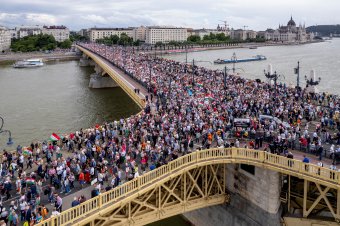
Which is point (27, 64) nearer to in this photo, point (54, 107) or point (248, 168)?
point (54, 107)

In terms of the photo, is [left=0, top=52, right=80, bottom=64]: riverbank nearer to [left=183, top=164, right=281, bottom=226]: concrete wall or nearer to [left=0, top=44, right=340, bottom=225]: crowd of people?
[left=0, top=44, right=340, bottom=225]: crowd of people

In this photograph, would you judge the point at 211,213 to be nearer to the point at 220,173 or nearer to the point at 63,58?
the point at 220,173

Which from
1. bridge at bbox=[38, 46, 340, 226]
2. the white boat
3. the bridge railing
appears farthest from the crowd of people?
the white boat

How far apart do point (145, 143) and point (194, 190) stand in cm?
403

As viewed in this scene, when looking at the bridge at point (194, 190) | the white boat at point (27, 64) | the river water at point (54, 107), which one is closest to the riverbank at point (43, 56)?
the white boat at point (27, 64)

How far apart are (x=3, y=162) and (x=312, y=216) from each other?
1618 centimetres

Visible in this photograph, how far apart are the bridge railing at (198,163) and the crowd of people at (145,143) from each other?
45cm

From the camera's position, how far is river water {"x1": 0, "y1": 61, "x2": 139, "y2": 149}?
43.3 meters

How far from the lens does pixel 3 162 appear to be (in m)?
21.0

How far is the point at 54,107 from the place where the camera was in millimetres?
55719

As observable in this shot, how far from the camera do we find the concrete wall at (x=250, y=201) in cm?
1906

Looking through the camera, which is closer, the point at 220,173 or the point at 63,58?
the point at 220,173

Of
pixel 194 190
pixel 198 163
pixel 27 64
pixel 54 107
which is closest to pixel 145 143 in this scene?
pixel 194 190

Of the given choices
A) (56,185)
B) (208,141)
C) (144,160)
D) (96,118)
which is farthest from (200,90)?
(56,185)
